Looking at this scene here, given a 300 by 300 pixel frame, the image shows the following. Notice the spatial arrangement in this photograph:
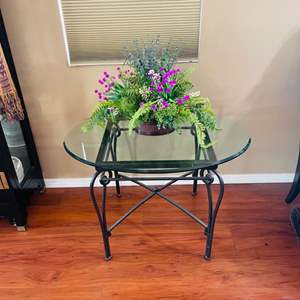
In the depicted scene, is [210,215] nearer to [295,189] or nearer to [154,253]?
[154,253]

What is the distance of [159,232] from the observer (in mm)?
1821

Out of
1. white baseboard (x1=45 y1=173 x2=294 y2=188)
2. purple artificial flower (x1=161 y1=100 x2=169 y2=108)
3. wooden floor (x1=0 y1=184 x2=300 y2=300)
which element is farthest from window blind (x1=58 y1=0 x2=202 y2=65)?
wooden floor (x1=0 y1=184 x2=300 y2=300)

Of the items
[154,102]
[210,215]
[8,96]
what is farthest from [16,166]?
[210,215]

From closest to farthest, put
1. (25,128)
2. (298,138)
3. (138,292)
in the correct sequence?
(138,292) → (25,128) → (298,138)

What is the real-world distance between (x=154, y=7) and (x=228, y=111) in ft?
2.76

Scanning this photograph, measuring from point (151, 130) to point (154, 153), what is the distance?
4.9 inches

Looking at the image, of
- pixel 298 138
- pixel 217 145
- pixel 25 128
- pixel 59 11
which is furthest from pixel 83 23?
pixel 298 138

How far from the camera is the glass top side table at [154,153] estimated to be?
1.33 meters

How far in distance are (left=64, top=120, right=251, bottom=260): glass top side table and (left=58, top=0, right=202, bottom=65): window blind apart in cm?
50

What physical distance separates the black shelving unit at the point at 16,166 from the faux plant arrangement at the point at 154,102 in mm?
558

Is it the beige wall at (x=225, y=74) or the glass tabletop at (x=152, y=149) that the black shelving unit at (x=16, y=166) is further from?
the glass tabletop at (x=152, y=149)

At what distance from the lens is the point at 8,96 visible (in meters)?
1.63

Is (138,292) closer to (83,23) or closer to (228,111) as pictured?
(228,111)

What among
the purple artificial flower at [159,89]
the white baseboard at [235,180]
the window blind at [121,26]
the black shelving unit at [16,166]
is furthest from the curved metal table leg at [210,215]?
the black shelving unit at [16,166]
